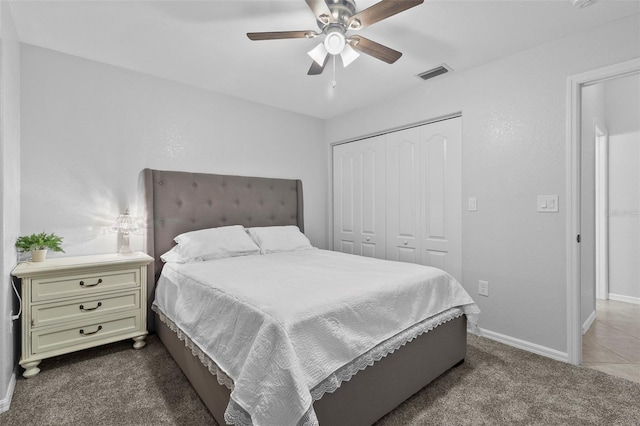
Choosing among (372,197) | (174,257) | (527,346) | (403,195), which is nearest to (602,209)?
(527,346)

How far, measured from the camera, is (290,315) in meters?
1.29

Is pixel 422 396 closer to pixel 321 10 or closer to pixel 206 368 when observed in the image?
pixel 206 368

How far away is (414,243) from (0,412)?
320 cm

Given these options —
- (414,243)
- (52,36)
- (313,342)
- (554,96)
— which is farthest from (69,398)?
(554,96)

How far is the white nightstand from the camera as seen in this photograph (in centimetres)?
196

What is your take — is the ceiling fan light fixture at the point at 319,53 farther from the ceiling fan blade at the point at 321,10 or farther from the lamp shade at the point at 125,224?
the lamp shade at the point at 125,224

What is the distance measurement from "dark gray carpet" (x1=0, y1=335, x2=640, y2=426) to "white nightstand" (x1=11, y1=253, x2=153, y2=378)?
17 centimetres

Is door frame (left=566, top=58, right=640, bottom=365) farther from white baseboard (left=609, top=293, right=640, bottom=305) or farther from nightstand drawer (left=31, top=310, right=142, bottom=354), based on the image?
nightstand drawer (left=31, top=310, right=142, bottom=354)

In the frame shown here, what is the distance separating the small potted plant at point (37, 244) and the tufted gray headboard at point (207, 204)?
643 millimetres

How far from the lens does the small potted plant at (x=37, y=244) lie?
2074 millimetres

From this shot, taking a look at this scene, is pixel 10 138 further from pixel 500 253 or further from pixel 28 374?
pixel 500 253

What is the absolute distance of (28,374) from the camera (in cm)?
194

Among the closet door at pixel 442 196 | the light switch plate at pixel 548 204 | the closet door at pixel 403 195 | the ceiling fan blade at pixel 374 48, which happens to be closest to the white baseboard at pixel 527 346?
the closet door at pixel 442 196

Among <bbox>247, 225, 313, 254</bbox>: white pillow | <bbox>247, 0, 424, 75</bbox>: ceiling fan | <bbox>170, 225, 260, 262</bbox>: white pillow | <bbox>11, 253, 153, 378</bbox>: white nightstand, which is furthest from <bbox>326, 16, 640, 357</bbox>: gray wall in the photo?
<bbox>11, 253, 153, 378</bbox>: white nightstand
